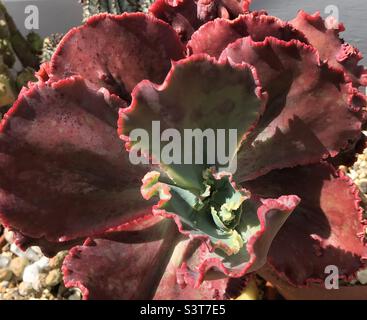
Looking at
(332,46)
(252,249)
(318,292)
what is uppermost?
(332,46)

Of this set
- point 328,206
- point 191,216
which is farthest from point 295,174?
point 191,216

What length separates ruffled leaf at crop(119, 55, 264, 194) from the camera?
583 millimetres

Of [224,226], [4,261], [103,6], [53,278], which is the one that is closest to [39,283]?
[53,278]

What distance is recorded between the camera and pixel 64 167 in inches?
26.7

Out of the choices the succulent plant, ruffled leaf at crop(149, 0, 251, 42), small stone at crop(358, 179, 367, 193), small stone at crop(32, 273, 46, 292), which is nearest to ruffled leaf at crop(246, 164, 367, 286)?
the succulent plant

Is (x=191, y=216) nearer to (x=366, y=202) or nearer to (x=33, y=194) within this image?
(x=33, y=194)

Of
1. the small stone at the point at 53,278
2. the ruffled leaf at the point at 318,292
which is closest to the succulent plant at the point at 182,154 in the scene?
Answer: the ruffled leaf at the point at 318,292

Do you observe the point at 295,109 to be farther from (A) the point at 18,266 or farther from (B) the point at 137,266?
(A) the point at 18,266

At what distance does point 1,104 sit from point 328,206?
104 centimetres

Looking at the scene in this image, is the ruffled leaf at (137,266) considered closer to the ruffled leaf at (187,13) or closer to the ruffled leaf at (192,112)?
the ruffled leaf at (192,112)

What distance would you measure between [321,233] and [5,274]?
75 centimetres

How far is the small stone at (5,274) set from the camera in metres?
1.14

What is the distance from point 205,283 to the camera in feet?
2.34
